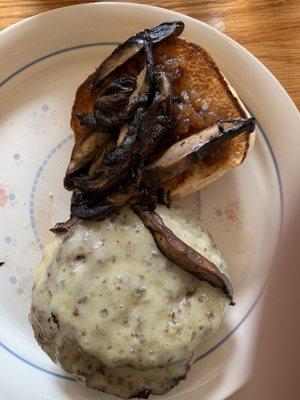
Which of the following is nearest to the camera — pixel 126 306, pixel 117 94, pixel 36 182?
pixel 126 306

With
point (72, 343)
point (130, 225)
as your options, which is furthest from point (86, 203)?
point (72, 343)

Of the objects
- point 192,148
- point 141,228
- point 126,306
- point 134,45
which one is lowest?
point 126,306

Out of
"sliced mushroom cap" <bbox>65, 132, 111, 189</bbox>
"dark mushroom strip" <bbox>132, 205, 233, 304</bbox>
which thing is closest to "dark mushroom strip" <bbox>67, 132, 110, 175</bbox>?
"sliced mushroom cap" <bbox>65, 132, 111, 189</bbox>

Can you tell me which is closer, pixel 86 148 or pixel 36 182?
pixel 86 148

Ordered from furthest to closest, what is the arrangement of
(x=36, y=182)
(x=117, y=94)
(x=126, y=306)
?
(x=36, y=182), (x=117, y=94), (x=126, y=306)

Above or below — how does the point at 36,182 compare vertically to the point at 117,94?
below

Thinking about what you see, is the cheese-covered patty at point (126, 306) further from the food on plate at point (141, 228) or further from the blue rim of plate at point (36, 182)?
the blue rim of plate at point (36, 182)

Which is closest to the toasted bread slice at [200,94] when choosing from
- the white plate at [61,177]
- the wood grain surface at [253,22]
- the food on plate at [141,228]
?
the food on plate at [141,228]

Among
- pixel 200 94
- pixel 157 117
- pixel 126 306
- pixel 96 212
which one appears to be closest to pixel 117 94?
pixel 157 117

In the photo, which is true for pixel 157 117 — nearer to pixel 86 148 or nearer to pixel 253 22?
pixel 86 148
